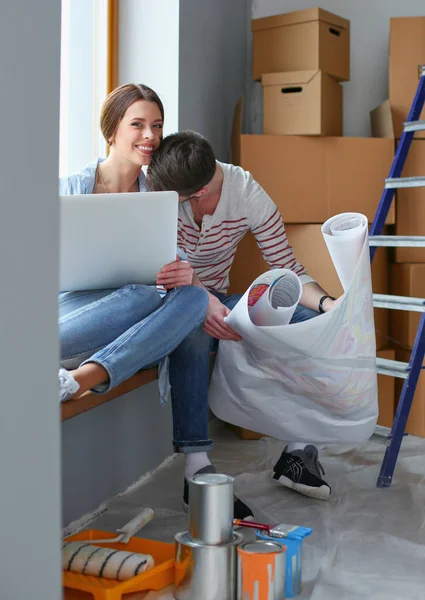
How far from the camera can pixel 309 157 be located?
99.4 inches

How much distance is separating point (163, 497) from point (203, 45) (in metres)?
1.48

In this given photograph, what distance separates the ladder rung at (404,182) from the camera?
2.27m

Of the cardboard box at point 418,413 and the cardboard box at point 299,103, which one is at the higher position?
the cardboard box at point 299,103

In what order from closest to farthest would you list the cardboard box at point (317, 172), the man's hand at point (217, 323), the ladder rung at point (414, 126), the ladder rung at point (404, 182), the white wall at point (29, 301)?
the white wall at point (29, 301) → the man's hand at point (217, 323) → the ladder rung at point (404, 182) → the ladder rung at point (414, 126) → the cardboard box at point (317, 172)

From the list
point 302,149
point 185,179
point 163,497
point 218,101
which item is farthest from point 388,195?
point 163,497

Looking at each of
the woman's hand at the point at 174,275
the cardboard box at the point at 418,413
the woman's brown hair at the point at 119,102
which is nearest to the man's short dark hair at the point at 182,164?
the woman's brown hair at the point at 119,102

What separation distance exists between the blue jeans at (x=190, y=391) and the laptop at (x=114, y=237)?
0.74 feet

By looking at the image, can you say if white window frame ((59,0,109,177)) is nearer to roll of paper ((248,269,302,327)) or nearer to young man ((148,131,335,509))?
young man ((148,131,335,509))

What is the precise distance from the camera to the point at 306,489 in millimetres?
1885

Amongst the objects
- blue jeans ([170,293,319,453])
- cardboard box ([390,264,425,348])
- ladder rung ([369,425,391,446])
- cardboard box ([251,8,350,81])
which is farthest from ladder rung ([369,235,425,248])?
blue jeans ([170,293,319,453])

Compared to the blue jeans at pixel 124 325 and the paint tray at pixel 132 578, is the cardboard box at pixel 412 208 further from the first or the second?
the paint tray at pixel 132 578

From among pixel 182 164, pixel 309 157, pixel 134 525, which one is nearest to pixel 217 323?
pixel 182 164

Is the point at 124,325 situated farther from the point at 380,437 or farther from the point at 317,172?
the point at 317,172

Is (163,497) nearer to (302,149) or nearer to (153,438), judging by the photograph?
(153,438)
